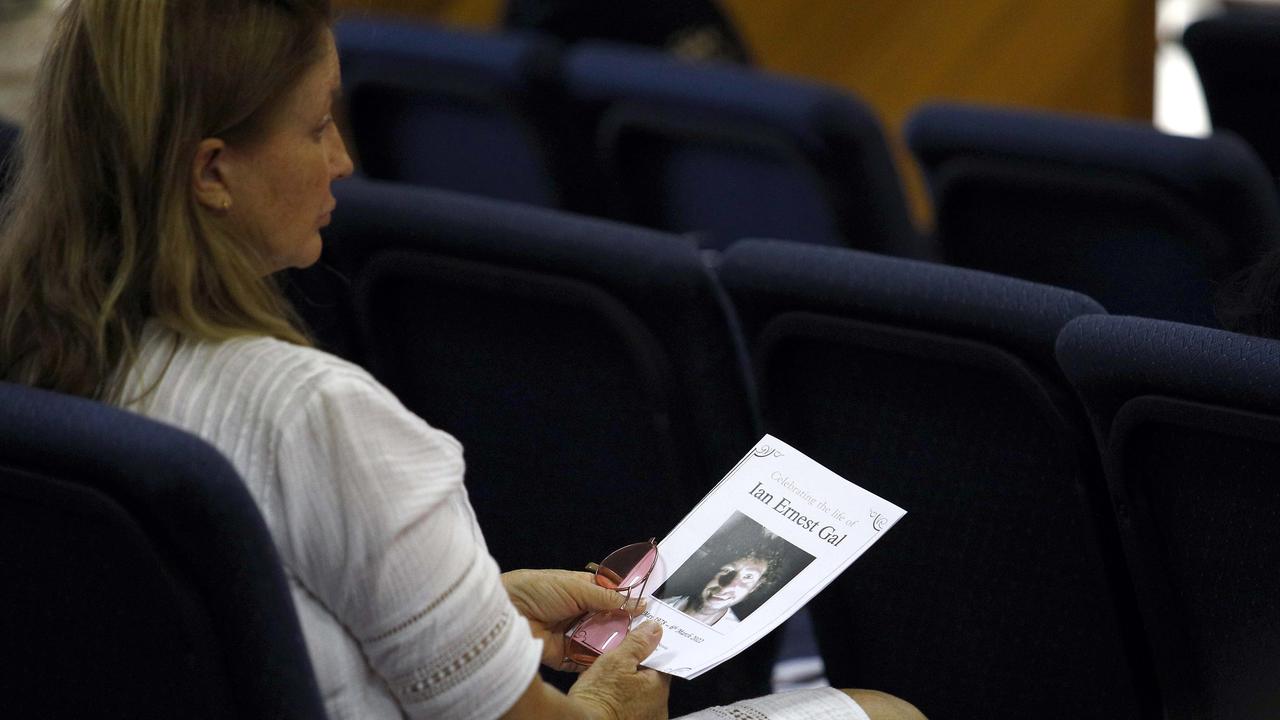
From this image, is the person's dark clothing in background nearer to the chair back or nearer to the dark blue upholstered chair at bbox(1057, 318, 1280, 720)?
the chair back

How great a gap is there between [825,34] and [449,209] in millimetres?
3940

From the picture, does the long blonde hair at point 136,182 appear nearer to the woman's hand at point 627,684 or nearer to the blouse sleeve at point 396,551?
the blouse sleeve at point 396,551

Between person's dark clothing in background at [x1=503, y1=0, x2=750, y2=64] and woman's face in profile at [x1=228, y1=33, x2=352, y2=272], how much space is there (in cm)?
332

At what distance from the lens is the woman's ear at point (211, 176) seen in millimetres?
1384

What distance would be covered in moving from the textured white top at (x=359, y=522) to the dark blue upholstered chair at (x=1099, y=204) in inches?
56.3

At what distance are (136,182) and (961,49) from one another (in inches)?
178

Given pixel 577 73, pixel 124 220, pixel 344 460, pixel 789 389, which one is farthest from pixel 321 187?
pixel 577 73

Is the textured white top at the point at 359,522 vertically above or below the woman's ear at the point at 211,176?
below

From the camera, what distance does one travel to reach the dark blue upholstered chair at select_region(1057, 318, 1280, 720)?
1492 millimetres

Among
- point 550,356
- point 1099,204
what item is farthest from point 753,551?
point 1099,204

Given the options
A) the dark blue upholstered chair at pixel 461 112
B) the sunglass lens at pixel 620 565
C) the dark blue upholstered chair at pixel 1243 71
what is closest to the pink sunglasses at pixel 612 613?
the sunglass lens at pixel 620 565

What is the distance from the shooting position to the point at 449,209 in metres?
2.10

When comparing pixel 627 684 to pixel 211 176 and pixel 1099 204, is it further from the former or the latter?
pixel 1099 204

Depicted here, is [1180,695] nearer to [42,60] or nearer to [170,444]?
[170,444]
